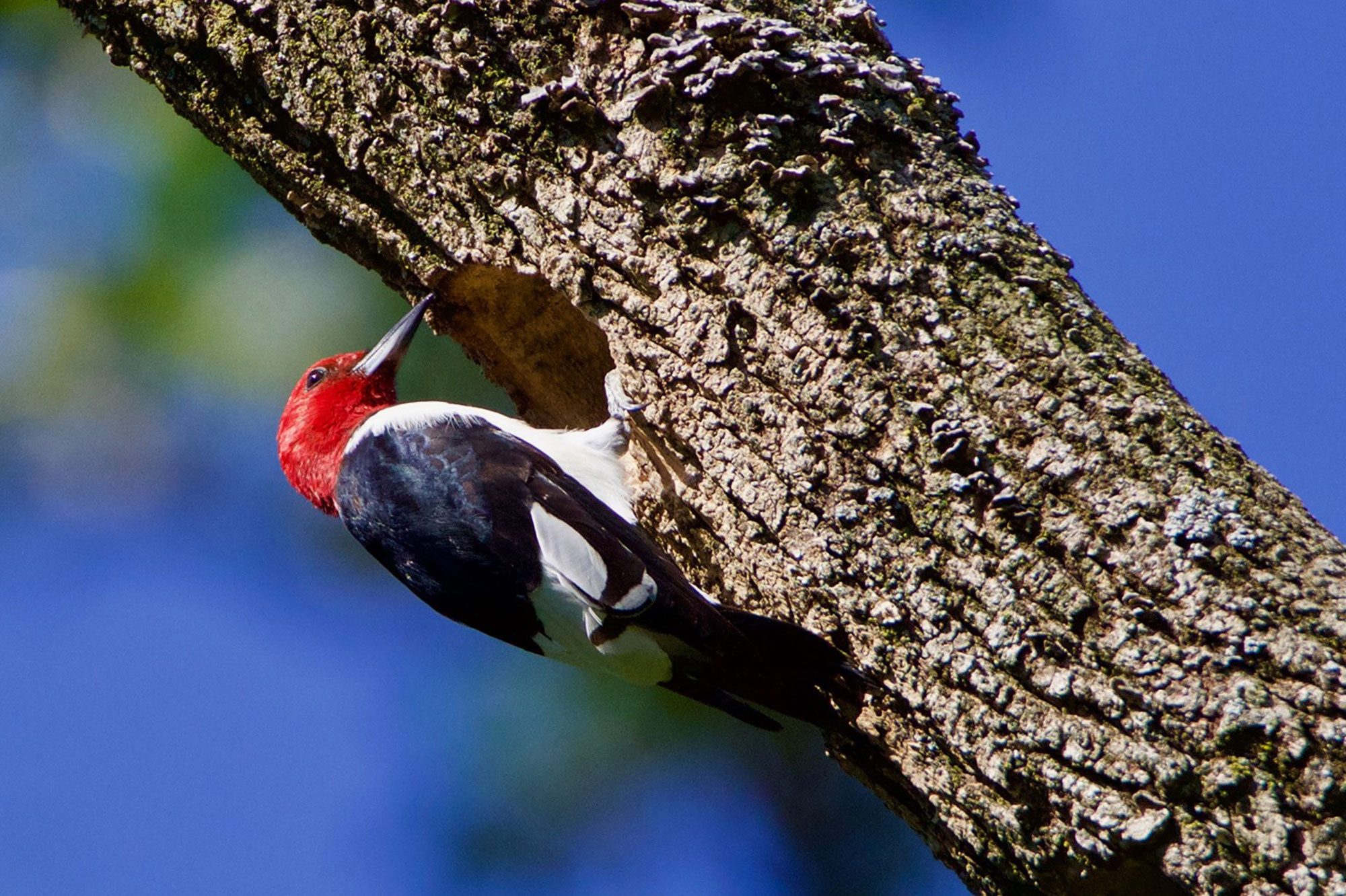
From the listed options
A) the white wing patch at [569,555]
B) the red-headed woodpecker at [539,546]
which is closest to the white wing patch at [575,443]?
the red-headed woodpecker at [539,546]

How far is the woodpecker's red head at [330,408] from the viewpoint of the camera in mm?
3076

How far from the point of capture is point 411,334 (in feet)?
9.84

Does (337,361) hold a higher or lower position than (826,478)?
lower

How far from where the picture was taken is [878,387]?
6.25 feet

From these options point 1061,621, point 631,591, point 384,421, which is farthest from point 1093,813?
point 384,421

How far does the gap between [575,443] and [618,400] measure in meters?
0.27

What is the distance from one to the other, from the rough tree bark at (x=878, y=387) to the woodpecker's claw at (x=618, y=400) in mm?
43

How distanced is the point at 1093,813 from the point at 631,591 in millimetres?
1072

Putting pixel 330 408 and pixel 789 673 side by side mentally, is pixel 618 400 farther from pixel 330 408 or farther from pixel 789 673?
pixel 330 408

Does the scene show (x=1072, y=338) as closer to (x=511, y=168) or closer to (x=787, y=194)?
(x=787, y=194)

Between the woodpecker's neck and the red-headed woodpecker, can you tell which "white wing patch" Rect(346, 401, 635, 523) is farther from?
the woodpecker's neck

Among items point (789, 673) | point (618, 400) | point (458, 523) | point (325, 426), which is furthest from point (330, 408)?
point (789, 673)

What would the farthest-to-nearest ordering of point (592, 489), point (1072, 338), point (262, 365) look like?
1. point (262, 365)
2. point (592, 489)
3. point (1072, 338)

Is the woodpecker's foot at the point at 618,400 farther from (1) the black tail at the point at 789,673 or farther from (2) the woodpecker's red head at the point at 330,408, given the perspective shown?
(2) the woodpecker's red head at the point at 330,408
